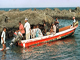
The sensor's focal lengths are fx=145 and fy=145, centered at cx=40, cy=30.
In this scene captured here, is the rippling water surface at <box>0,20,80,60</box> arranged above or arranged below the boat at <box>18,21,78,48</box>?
below

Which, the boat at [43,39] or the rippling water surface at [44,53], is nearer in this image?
the rippling water surface at [44,53]

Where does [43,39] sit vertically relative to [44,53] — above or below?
above

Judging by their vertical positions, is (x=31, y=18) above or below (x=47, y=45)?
above

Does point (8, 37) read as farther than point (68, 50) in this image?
Yes

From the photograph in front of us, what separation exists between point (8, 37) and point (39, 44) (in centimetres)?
530

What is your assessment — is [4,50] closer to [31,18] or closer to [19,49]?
[19,49]

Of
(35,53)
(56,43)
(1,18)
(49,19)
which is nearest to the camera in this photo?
(35,53)

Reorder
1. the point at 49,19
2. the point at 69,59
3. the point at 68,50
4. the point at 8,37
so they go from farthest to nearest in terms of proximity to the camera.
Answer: the point at 49,19, the point at 8,37, the point at 68,50, the point at 69,59

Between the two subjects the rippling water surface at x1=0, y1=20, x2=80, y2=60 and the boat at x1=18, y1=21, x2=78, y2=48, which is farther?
the boat at x1=18, y1=21, x2=78, y2=48

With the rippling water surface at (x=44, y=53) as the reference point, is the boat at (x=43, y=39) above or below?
above

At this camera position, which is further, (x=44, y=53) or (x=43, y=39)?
(x=43, y=39)

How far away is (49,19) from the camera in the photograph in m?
24.7

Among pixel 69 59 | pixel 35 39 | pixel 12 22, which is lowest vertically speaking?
pixel 69 59

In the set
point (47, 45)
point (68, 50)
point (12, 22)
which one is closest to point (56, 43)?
point (47, 45)
